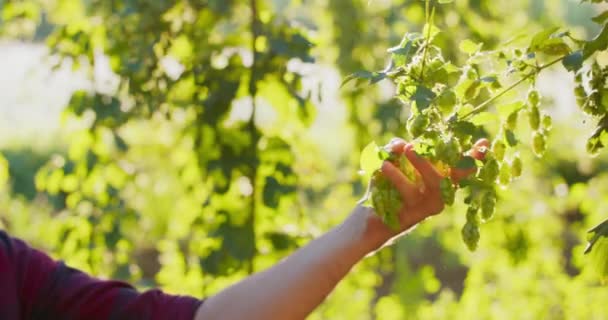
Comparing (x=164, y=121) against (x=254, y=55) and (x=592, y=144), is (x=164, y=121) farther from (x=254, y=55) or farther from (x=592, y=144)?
(x=592, y=144)

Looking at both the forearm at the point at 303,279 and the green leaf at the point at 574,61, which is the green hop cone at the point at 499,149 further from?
the forearm at the point at 303,279

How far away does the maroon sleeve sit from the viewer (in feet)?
5.02

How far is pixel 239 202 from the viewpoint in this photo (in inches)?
97.0

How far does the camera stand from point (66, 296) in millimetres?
1543

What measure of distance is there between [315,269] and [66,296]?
16.2 inches

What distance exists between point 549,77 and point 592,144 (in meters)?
3.32

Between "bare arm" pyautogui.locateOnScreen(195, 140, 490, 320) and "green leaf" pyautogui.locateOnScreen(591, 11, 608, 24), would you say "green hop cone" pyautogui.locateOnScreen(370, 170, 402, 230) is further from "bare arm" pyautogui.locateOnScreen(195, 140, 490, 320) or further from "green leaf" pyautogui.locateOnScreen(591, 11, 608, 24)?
"green leaf" pyautogui.locateOnScreen(591, 11, 608, 24)

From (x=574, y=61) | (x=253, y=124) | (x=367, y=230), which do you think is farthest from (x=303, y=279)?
(x=253, y=124)

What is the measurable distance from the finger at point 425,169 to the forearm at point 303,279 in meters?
0.11

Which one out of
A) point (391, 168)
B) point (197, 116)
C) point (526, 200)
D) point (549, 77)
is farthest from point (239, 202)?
point (549, 77)

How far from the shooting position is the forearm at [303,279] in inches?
50.3

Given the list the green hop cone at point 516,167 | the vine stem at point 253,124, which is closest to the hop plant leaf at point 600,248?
the green hop cone at point 516,167

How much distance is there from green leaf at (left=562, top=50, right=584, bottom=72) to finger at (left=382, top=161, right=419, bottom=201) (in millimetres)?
204

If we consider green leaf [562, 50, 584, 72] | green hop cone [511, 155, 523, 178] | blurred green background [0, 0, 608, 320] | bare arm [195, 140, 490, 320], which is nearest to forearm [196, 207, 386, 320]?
bare arm [195, 140, 490, 320]
